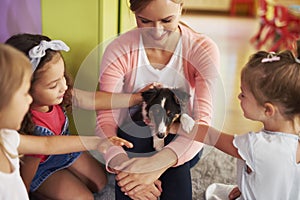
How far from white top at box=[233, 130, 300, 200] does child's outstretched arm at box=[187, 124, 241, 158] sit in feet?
0.08

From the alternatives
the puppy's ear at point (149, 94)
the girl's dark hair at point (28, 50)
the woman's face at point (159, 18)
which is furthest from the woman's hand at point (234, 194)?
the girl's dark hair at point (28, 50)

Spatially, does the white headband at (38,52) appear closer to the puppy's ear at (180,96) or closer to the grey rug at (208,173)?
the puppy's ear at (180,96)

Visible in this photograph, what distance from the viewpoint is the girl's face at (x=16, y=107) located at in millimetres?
863

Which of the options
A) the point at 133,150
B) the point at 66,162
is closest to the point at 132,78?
the point at 133,150

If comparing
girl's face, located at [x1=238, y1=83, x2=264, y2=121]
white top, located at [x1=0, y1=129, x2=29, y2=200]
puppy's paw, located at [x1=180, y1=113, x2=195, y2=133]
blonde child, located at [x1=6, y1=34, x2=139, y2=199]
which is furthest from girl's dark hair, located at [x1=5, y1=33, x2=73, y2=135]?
girl's face, located at [x1=238, y1=83, x2=264, y2=121]

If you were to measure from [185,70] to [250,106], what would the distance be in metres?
0.26

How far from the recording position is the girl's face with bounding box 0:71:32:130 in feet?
2.83

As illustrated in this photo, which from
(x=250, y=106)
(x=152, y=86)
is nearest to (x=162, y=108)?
(x=152, y=86)

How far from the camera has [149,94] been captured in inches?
46.8

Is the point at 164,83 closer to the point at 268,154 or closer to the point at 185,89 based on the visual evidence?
the point at 185,89

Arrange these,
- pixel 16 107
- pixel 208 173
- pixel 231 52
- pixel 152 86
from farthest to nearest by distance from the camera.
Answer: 1. pixel 231 52
2. pixel 208 173
3. pixel 152 86
4. pixel 16 107

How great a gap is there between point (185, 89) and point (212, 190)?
0.37m

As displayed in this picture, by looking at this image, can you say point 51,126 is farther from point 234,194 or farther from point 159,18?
point 234,194

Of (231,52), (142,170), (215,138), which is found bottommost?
(231,52)
